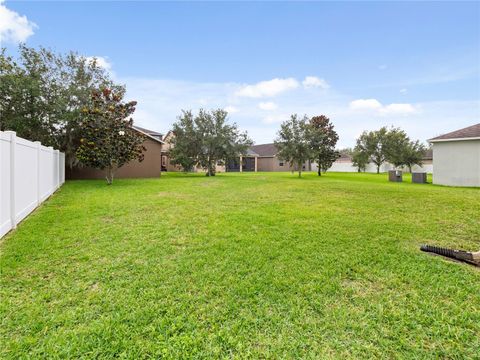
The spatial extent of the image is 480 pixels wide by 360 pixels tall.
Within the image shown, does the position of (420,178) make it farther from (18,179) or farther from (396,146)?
(18,179)

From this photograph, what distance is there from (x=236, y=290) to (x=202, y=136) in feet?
59.4

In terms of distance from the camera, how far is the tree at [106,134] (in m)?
11.4

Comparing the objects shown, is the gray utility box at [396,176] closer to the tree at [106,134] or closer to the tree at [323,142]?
the tree at [323,142]

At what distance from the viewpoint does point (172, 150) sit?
20141 millimetres

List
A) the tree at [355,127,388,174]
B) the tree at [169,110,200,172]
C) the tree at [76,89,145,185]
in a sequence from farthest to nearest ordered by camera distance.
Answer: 1. the tree at [355,127,388,174]
2. the tree at [169,110,200,172]
3. the tree at [76,89,145,185]

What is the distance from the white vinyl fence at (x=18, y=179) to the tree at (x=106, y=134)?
428cm

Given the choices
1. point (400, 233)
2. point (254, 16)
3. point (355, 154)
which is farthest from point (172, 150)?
point (355, 154)

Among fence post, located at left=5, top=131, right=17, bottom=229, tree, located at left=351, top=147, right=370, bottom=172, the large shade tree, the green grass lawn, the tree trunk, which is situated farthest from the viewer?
tree, located at left=351, top=147, right=370, bottom=172

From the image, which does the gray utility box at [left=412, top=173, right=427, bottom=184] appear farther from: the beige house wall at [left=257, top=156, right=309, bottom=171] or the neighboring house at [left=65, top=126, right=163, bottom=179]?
the beige house wall at [left=257, top=156, right=309, bottom=171]

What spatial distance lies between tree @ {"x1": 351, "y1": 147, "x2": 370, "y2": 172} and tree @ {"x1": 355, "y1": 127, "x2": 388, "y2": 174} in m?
0.28

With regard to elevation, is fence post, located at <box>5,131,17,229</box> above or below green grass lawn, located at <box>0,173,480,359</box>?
above

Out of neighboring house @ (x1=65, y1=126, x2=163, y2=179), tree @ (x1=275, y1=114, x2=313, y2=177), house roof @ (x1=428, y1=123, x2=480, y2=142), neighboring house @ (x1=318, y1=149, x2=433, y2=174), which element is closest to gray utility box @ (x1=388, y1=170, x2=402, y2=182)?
house roof @ (x1=428, y1=123, x2=480, y2=142)

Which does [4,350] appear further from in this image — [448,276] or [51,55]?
[51,55]

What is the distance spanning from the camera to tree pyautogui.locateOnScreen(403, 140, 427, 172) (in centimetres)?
3019
